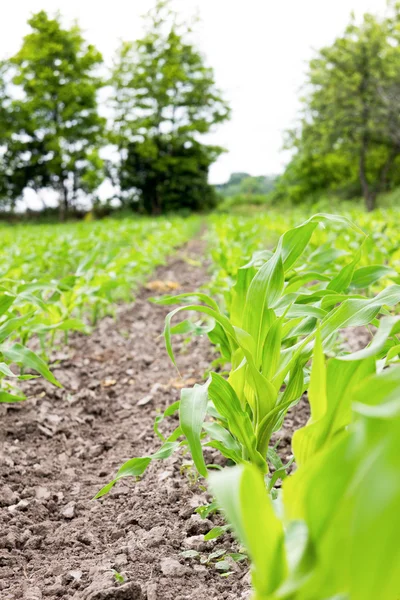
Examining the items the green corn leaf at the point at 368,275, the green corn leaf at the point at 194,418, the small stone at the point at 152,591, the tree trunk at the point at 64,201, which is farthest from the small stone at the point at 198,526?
the tree trunk at the point at 64,201

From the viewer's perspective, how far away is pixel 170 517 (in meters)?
2.05

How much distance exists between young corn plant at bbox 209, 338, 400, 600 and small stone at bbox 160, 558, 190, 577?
30.4 inches

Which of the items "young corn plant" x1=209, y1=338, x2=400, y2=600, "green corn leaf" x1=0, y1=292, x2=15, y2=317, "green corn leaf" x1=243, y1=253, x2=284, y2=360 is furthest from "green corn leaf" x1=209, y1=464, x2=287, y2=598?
"green corn leaf" x1=0, y1=292, x2=15, y2=317

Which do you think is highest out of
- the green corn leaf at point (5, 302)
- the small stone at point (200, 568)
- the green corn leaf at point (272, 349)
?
the green corn leaf at point (5, 302)

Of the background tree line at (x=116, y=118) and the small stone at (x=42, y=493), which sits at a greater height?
the background tree line at (x=116, y=118)

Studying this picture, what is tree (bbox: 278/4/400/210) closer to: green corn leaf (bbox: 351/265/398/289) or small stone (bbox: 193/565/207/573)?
green corn leaf (bbox: 351/265/398/289)

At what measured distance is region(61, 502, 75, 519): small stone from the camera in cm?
215

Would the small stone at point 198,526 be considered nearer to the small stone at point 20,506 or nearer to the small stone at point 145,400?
the small stone at point 20,506

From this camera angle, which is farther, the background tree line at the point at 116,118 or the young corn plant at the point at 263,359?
the background tree line at the point at 116,118

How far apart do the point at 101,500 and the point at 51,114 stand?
113 feet

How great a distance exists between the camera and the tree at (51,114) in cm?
3262

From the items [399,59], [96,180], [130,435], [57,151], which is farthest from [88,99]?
[130,435]

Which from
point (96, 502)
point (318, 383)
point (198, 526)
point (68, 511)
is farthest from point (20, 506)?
point (318, 383)

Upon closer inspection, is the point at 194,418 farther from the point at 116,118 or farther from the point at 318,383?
the point at 116,118
